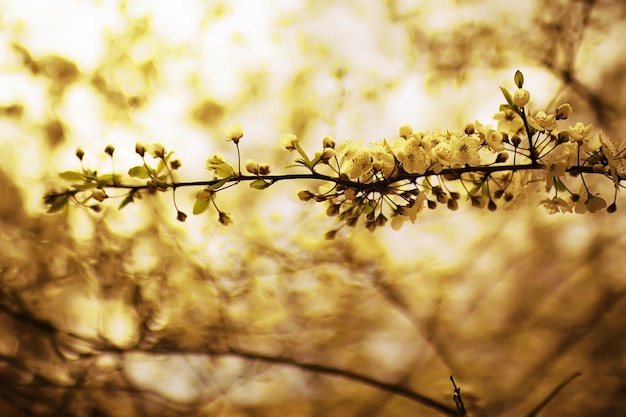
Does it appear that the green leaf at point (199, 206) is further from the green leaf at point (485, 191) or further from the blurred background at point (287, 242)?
the green leaf at point (485, 191)

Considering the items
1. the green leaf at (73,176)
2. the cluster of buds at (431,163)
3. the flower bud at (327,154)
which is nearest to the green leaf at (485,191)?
the cluster of buds at (431,163)

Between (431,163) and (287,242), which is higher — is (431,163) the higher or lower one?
the lower one

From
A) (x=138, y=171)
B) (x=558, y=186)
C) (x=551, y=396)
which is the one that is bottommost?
(x=551, y=396)

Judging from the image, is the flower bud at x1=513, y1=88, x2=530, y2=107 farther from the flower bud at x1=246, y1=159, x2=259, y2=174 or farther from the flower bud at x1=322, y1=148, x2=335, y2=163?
the flower bud at x1=246, y1=159, x2=259, y2=174

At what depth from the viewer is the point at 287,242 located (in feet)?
3.99

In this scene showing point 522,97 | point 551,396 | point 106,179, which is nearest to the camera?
point 522,97

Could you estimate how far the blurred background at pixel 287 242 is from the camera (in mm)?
1160

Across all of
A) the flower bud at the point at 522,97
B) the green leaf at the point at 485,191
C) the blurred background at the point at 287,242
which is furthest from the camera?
the blurred background at the point at 287,242

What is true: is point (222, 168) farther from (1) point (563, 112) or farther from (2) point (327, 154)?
(1) point (563, 112)

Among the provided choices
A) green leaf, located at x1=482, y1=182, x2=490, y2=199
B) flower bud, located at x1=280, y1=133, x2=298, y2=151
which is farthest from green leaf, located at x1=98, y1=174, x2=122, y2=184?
green leaf, located at x1=482, y1=182, x2=490, y2=199

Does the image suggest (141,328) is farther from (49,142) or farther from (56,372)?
(49,142)

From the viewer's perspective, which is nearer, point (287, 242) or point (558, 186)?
point (558, 186)

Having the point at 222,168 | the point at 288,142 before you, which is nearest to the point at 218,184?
the point at 222,168

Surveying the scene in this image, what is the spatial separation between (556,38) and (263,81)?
1.93 feet
